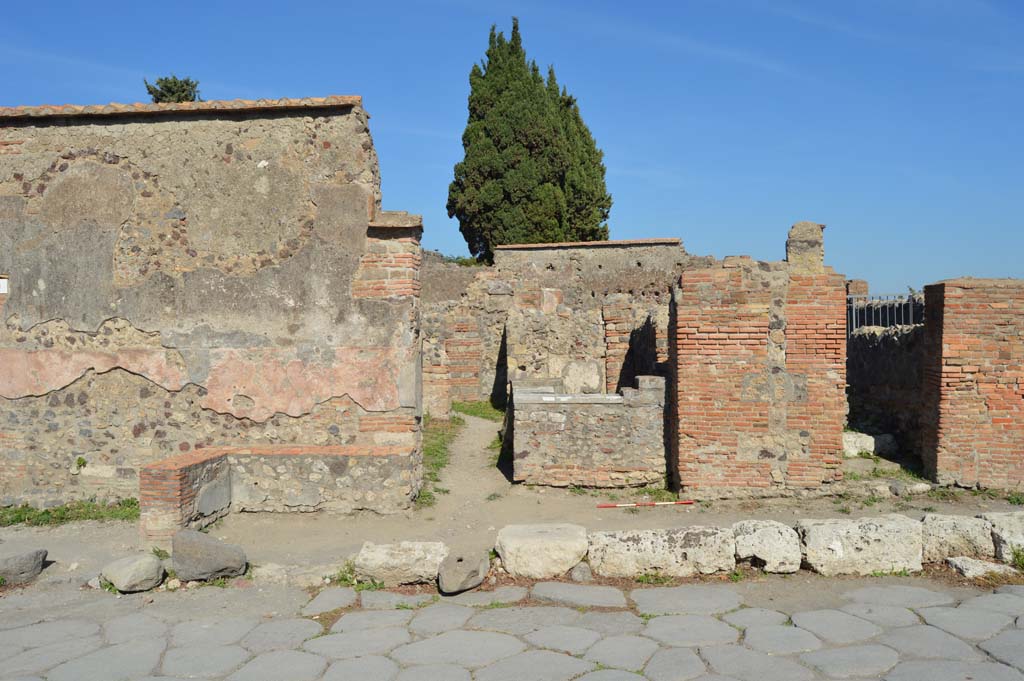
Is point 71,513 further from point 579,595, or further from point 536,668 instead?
point 536,668

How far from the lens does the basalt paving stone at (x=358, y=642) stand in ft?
12.6

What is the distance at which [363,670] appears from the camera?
11.8 feet

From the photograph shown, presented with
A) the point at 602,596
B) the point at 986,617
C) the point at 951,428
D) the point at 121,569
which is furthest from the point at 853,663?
the point at 951,428

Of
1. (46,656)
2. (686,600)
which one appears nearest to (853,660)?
(686,600)

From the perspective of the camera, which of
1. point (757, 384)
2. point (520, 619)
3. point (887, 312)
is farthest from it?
point (887, 312)

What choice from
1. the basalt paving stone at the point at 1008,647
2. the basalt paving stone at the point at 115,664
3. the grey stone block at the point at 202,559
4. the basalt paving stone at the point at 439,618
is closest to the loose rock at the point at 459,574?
the basalt paving stone at the point at 439,618

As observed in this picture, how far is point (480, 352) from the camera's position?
1527 centimetres

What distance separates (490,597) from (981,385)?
19.6ft

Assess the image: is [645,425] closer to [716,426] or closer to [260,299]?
[716,426]

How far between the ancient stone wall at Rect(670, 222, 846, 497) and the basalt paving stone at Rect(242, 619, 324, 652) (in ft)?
13.9

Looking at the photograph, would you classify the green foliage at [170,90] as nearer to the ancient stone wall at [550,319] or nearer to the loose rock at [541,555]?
the ancient stone wall at [550,319]

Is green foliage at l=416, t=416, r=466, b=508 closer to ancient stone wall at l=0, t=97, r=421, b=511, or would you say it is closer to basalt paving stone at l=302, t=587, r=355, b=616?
ancient stone wall at l=0, t=97, r=421, b=511

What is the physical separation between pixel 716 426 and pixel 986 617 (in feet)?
11.2

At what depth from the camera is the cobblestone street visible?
355cm
